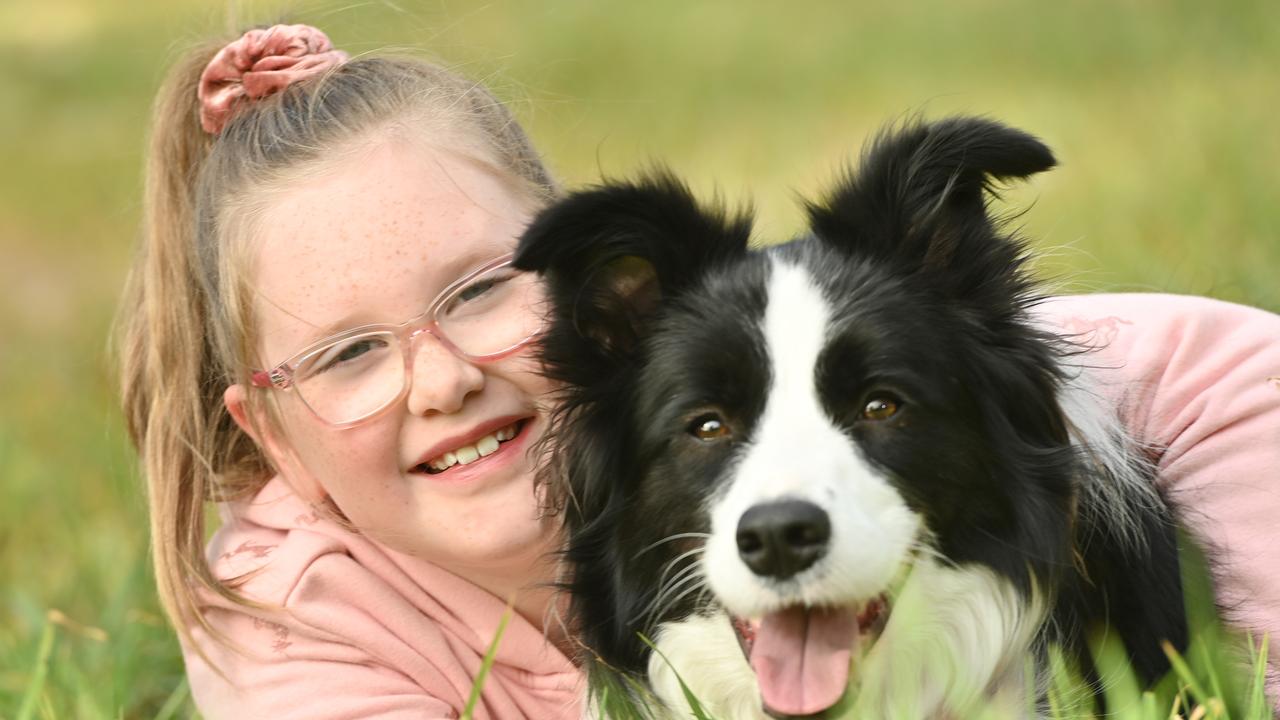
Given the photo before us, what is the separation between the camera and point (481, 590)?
3408 millimetres

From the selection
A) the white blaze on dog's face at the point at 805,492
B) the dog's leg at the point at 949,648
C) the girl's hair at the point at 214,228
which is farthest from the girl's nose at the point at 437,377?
the dog's leg at the point at 949,648

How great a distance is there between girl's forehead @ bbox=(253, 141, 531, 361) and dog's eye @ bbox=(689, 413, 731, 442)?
86 centimetres

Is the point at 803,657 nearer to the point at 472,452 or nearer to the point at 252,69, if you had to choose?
the point at 472,452

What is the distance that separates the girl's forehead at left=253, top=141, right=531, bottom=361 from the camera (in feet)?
10.3

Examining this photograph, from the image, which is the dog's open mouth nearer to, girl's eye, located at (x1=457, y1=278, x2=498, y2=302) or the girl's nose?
the girl's nose

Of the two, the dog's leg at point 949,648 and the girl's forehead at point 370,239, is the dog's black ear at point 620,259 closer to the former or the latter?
the girl's forehead at point 370,239

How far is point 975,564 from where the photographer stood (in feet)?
8.41

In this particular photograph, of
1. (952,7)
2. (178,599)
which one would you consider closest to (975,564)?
(178,599)

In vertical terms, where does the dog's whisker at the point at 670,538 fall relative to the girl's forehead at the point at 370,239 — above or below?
below

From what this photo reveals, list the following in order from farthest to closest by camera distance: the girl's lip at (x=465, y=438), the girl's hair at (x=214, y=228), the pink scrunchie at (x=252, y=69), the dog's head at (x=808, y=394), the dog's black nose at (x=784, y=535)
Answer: the pink scrunchie at (x=252, y=69), the girl's hair at (x=214, y=228), the girl's lip at (x=465, y=438), the dog's head at (x=808, y=394), the dog's black nose at (x=784, y=535)

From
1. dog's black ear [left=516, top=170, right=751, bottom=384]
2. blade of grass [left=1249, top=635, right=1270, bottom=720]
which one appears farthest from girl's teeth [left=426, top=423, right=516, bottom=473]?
blade of grass [left=1249, top=635, right=1270, bottom=720]

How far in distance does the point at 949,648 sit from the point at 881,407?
1.66ft

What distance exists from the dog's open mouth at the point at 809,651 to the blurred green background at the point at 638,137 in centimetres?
89

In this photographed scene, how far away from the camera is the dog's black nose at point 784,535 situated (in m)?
2.27
